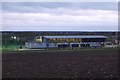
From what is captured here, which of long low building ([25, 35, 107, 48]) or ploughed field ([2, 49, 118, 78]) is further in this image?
long low building ([25, 35, 107, 48])

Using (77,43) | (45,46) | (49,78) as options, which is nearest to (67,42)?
(77,43)

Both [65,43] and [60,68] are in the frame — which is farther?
[65,43]

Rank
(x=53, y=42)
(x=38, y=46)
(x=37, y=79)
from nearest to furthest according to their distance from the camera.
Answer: (x=37, y=79)
(x=38, y=46)
(x=53, y=42)

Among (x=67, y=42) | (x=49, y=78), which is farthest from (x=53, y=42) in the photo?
(x=49, y=78)

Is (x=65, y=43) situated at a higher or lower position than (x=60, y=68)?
higher

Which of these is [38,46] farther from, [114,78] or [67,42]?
[114,78]

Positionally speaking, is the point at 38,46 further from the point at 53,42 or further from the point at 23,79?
the point at 23,79

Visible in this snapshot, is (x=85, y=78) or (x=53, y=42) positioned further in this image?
(x=53, y=42)

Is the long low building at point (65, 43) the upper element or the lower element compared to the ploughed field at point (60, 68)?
upper

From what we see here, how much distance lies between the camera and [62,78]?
1673 cm

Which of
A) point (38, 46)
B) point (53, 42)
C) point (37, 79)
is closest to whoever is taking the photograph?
point (37, 79)

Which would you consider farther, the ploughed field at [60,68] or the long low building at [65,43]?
the long low building at [65,43]

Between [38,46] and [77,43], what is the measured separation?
35.1 ft

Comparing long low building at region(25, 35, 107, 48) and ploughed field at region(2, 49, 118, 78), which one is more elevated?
long low building at region(25, 35, 107, 48)
